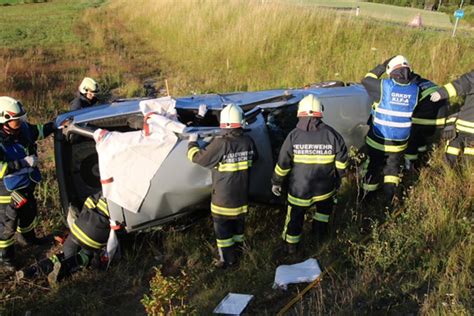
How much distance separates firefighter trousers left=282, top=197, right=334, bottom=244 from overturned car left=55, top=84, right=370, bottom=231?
0.34 m

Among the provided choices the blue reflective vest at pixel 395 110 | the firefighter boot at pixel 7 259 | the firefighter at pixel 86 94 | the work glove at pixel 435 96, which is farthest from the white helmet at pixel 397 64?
the firefighter boot at pixel 7 259

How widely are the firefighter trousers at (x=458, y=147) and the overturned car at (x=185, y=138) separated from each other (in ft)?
3.21

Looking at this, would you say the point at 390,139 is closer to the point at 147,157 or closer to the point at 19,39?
the point at 147,157

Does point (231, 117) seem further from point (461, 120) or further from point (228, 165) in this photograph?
point (461, 120)

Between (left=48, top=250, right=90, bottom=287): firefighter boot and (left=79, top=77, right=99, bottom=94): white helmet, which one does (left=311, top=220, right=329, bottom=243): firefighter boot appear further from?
(left=79, top=77, right=99, bottom=94): white helmet

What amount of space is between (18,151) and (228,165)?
1.94 m

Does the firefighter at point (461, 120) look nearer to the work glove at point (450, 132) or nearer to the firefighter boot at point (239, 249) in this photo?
the work glove at point (450, 132)

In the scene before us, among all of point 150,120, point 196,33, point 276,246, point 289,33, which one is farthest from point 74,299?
point 196,33

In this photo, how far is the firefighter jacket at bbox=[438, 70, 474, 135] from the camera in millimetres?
4461

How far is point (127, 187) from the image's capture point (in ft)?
10.9

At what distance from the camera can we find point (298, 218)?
12.6 ft

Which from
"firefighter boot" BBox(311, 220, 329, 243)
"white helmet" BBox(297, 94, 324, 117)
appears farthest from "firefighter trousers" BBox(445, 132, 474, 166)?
"white helmet" BBox(297, 94, 324, 117)

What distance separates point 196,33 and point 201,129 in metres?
9.04

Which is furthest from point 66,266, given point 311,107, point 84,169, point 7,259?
point 311,107
